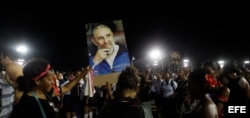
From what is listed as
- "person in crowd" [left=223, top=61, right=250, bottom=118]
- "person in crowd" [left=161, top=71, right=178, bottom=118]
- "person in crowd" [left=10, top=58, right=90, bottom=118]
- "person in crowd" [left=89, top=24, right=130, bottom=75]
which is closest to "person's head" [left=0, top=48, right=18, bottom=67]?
"person in crowd" [left=89, top=24, right=130, bottom=75]

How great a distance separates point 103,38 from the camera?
21.8 feet

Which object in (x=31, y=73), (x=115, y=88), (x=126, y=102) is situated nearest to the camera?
(x=31, y=73)

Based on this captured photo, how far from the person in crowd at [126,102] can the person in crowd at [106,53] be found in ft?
5.82

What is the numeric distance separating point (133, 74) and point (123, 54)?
1.94 metres

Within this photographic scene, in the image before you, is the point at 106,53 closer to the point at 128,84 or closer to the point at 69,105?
the point at 128,84

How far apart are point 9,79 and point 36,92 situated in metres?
1.99

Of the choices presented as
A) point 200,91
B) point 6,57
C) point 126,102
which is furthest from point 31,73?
point 6,57

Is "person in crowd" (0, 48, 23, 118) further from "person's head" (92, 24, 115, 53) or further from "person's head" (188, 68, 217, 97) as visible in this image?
"person's head" (188, 68, 217, 97)

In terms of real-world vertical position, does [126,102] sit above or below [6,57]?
below

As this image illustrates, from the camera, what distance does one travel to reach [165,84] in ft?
47.1

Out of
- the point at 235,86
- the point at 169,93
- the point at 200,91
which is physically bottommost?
the point at 169,93

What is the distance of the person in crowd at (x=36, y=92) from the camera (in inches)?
148

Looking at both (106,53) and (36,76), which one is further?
(106,53)

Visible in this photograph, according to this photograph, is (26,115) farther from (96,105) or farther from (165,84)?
(96,105)
